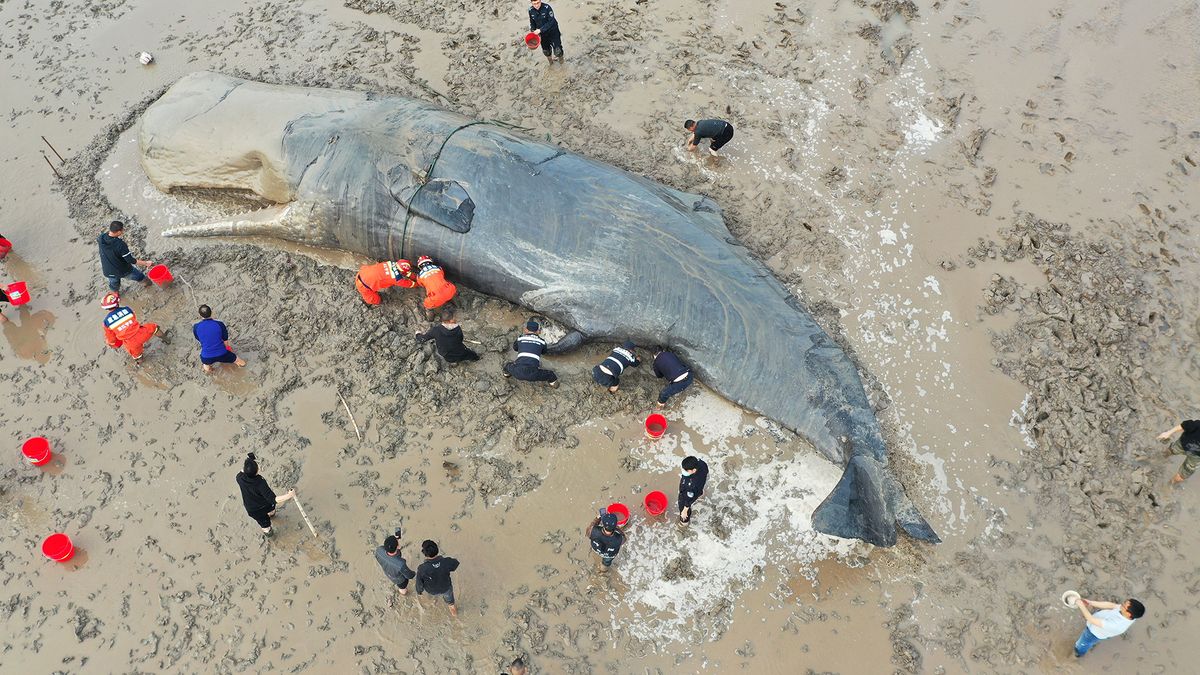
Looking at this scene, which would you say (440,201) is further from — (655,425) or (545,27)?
(545,27)

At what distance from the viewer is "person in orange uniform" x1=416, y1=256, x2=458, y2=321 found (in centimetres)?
771

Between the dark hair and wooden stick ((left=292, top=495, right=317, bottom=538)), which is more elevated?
the dark hair

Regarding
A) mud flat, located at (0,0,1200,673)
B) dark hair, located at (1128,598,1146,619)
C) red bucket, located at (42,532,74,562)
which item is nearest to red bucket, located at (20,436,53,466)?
mud flat, located at (0,0,1200,673)

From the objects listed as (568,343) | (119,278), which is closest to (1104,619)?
(568,343)

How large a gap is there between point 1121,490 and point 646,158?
643 centimetres

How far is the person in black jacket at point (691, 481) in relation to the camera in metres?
6.15

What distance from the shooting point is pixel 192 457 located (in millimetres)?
7305

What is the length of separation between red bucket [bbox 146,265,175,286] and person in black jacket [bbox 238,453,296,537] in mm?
3628

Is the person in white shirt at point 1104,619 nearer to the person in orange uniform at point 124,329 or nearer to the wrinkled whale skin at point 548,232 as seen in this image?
the wrinkled whale skin at point 548,232

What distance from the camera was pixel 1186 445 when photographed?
6449 mm

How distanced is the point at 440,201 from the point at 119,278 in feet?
13.3

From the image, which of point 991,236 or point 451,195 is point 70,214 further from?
point 991,236

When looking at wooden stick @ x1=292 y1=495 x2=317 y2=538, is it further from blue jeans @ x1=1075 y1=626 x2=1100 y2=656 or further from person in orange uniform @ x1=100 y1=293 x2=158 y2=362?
blue jeans @ x1=1075 y1=626 x2=1100 y2=656

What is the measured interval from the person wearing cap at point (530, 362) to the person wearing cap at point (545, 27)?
16.8 ft
